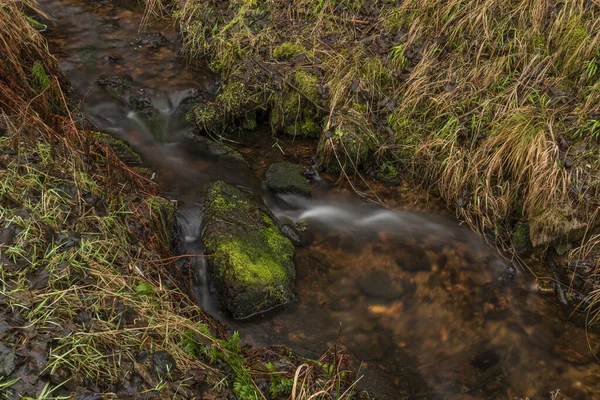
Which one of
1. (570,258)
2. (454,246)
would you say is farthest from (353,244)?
(570,258)

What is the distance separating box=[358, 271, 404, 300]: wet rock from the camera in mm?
4352

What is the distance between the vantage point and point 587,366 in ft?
12.6

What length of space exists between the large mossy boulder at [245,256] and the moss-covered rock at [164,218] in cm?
28

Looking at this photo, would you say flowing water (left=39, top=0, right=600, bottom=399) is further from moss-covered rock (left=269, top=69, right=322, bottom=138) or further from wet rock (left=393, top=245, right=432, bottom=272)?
moss-covered rock (left=269, top=69, right=322, bottom=138)

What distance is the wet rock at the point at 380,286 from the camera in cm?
435

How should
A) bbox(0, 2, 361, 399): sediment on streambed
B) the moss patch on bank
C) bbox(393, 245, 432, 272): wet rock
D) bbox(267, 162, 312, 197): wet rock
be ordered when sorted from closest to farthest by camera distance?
bbox(0, 2, 361, 399): sediment on streambed → bbox(393, 245, 432, 272): wet rock → the moss patch on bank → bbox(267, 162, 312, 197): wet rock

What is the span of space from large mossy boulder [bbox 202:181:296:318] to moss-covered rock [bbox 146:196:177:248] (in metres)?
0.28

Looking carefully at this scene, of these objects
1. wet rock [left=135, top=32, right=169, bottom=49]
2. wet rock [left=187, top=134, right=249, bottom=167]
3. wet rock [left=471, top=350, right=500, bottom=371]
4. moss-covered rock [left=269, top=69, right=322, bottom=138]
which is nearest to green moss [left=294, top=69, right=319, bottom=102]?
moss-covered rock [left=269, top=69, right=322, bottom=138]

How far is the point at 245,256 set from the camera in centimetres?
415


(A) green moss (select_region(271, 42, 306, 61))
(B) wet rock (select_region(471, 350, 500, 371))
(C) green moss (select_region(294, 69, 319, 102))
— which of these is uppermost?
(A) green moss (select_region(271, 42, 306, 61))

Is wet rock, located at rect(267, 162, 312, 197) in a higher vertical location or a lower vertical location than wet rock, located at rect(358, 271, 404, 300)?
higher

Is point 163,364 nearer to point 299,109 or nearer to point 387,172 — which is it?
point 387,172

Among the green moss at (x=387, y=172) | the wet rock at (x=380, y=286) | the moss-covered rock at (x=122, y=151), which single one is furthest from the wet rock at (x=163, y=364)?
the green moss at (x=387, y=172)

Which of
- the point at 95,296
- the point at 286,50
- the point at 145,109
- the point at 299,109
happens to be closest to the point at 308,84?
the point at 299,109
